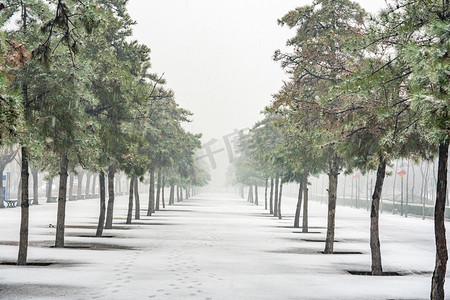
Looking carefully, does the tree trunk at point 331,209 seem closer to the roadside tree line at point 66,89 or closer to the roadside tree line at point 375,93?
the roadside tree line at point 375,93

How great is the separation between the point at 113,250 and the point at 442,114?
14.6m

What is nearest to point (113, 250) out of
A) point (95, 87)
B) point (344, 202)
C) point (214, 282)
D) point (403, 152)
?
point (95, 87)

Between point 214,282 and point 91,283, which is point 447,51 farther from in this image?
point 91,283

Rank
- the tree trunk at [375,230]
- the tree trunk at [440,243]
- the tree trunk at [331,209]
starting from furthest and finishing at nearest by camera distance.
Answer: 1. the tree trunk at [331,209]
2. the tree trunk at [375,230]
3. the tree trunk at [440,243]

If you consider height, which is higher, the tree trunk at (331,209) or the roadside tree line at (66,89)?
the roadside tree line at (66,89)

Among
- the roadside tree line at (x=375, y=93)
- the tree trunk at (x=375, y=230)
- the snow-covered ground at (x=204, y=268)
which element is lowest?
the snow-covered ground at (x=204, y=268)

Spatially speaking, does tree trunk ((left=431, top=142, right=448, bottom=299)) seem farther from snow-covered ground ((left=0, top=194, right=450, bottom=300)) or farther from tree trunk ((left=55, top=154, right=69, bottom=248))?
tree trunk ((left=55, top=154, right=69, bottom=248))

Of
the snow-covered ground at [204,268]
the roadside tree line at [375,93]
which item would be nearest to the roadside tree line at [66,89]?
the snow-covered ground at [204,268]

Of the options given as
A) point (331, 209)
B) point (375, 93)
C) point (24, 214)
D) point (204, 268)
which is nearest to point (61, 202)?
point (24, 214)

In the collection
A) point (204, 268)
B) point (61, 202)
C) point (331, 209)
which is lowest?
point (204, 268)

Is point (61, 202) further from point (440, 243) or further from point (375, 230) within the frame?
point (440, 243)

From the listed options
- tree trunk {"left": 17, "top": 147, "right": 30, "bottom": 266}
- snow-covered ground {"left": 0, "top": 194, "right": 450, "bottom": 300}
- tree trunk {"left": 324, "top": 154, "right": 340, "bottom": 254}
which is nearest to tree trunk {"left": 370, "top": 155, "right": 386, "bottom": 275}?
snow-covered ground {"left": 0, "top": 194, "right": 450, "bottom": 300}

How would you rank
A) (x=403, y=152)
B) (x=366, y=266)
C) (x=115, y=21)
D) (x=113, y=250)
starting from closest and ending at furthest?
(x=403, y=152) < (x=366, y=266) < (x=113, y=250) < (x=115, y=21)

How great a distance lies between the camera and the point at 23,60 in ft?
47.9
